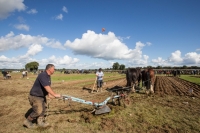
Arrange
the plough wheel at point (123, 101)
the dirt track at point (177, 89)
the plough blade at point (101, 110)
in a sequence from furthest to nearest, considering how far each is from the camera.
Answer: the dirt track at point (177, 89) < the plough wheel at point (123, 101) < the plough blade at point (101, 110)

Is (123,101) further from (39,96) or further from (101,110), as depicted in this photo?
(39,96)

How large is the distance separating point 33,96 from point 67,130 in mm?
1707

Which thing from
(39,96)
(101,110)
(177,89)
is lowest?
(177,89)

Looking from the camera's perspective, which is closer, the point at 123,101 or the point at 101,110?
the point at 101,110

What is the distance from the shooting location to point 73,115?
672 cm

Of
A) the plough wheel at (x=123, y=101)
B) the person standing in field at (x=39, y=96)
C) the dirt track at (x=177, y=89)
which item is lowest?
the dirt track at (x=177, y=89)

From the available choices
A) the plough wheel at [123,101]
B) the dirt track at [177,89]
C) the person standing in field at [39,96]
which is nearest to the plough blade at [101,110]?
the plough wheel at [123,101]

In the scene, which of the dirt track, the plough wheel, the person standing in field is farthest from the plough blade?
the dirt track

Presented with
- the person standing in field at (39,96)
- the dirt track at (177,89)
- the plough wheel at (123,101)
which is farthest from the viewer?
the dirt track at (177,89)

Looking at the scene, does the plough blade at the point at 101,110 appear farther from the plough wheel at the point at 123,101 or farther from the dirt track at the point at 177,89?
the dirt track at the point at 177,89

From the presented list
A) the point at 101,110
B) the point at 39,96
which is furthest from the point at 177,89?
→ the point at 39,96

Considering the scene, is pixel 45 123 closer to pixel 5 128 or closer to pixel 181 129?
pixel 5 128

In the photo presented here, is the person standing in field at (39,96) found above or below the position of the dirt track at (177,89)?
above

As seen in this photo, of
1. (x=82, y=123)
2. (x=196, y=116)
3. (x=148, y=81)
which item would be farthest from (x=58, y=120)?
(x=148, y=81)
